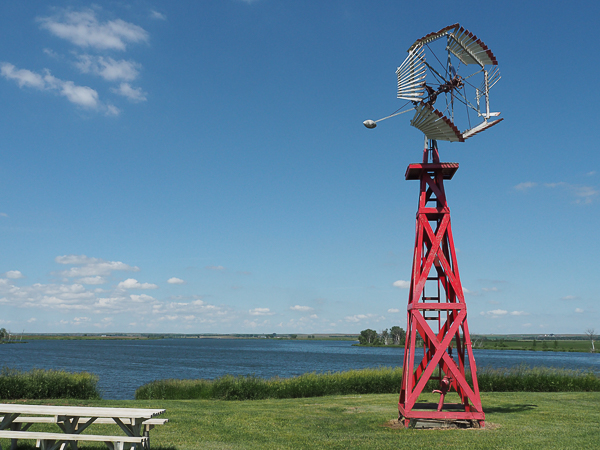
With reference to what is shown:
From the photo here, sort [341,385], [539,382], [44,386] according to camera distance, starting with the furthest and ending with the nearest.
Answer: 1. [539,382]
2. [341,385]
3. [44,386]

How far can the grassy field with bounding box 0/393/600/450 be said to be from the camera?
27.2 ft

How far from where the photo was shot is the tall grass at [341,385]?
17438 mm

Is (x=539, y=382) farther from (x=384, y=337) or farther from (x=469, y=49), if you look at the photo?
(x=384, y=337)

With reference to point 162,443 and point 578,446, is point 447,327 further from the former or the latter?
point 162,443

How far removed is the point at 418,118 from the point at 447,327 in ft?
17.1

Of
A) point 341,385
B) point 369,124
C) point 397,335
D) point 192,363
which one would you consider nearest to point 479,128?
point 369,124

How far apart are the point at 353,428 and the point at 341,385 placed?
8559mm

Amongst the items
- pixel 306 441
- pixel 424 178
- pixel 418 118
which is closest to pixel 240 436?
pixel 306 441

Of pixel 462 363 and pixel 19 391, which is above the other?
pixel 462 363

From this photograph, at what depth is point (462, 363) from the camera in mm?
10922

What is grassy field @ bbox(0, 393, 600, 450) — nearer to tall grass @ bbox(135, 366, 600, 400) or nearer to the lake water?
tall grass @ bbox(135, 366, 600, 400)

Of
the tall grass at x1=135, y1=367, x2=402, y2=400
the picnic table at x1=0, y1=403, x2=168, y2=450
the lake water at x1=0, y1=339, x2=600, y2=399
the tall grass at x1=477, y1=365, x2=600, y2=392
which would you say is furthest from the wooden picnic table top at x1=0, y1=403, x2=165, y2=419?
the lake water at x1=0, y1=339, x2=600, y2=399

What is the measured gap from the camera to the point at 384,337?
164750mm

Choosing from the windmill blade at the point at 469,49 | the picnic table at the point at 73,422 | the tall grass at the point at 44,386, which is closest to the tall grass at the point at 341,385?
the tall grass at the point at 44,386
